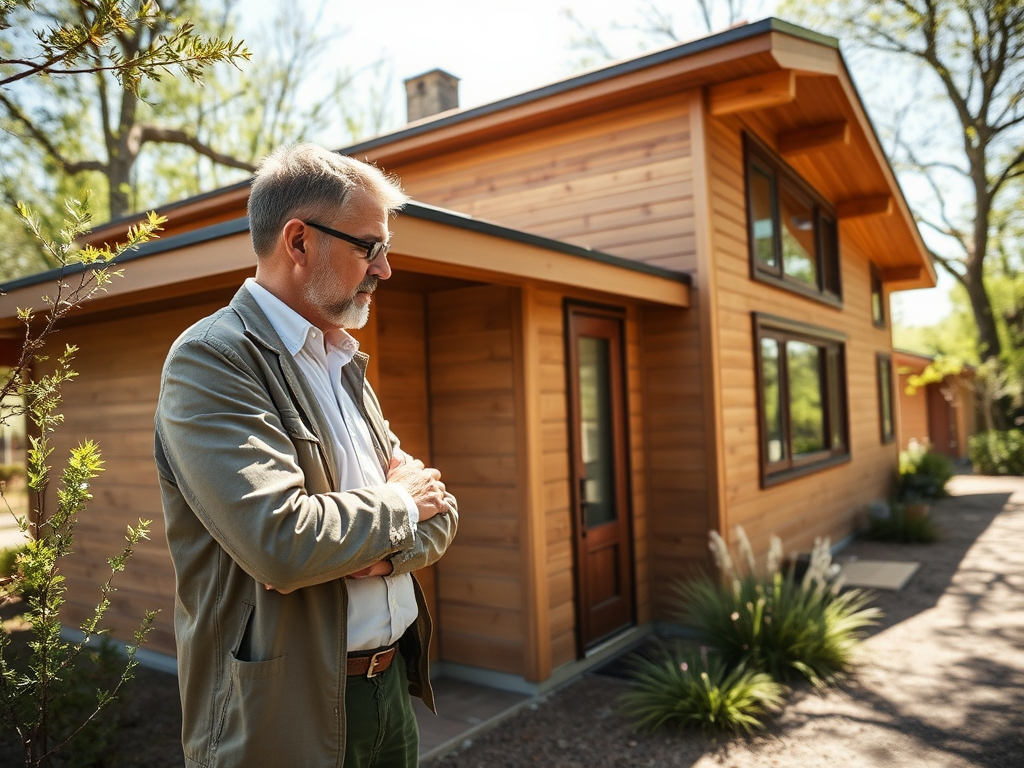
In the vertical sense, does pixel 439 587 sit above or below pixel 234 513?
below

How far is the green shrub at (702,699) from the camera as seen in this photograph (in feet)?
13.0

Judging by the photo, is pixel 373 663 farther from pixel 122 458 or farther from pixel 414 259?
pixel 122 458

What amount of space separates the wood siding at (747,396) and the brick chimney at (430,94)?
124 inches

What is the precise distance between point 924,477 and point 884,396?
1.72m

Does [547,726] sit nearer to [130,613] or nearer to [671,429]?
[671,429]

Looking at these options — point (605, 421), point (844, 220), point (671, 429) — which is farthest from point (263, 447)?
point (844, 220)

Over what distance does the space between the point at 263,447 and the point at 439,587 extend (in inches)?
147

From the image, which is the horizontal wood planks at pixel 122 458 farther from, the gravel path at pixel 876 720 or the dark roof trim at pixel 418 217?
the gravel path at pixel 876 720

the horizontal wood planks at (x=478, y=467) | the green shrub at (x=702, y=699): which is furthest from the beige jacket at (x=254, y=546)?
the horizontal wood planks at (x=478, y=467)

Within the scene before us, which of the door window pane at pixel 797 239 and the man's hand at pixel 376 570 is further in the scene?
the door window pane at pixel 797 239

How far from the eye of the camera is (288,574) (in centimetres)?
133

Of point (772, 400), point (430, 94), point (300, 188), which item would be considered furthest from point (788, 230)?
point (300, 188)

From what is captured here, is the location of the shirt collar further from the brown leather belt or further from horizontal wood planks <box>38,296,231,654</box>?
horizontal wood planks <box>38,296,231,654</box>

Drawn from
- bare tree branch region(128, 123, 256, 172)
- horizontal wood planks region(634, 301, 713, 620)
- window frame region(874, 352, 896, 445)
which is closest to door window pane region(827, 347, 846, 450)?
window frame region(874, 352, 896, 445)
